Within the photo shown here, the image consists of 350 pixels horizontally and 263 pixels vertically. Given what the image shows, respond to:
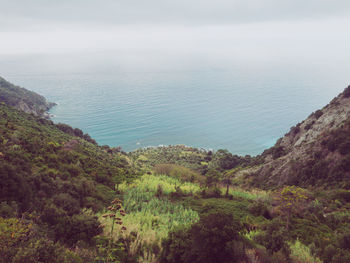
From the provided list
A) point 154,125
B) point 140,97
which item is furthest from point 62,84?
point 154,125

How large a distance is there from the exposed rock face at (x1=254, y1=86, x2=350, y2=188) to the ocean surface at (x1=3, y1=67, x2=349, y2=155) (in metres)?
54.4

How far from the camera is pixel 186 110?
132875mm

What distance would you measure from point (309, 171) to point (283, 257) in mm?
21113

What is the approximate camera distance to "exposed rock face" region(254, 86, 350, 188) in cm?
2297

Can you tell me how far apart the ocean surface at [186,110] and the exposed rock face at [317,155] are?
178 ft

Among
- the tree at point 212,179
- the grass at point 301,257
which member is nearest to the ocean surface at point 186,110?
the tree at point 212,179

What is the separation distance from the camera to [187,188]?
1862 centimetres

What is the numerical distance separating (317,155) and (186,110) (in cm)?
10849

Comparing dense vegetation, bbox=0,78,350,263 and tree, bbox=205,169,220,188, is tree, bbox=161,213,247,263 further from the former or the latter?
tree, bbox=205,169,220,188

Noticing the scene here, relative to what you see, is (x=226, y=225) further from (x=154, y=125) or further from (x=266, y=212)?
(x=154, y=125)

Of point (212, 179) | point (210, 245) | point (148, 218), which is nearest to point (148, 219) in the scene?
point (148, 218)

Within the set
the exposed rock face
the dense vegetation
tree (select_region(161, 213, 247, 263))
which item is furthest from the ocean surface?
tree (select_region(161, 213, 247, 263))

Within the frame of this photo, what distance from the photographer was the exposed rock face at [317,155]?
2297 centimetres

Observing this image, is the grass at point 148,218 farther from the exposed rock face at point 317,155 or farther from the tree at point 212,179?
the exposed rock face at point 317,155
